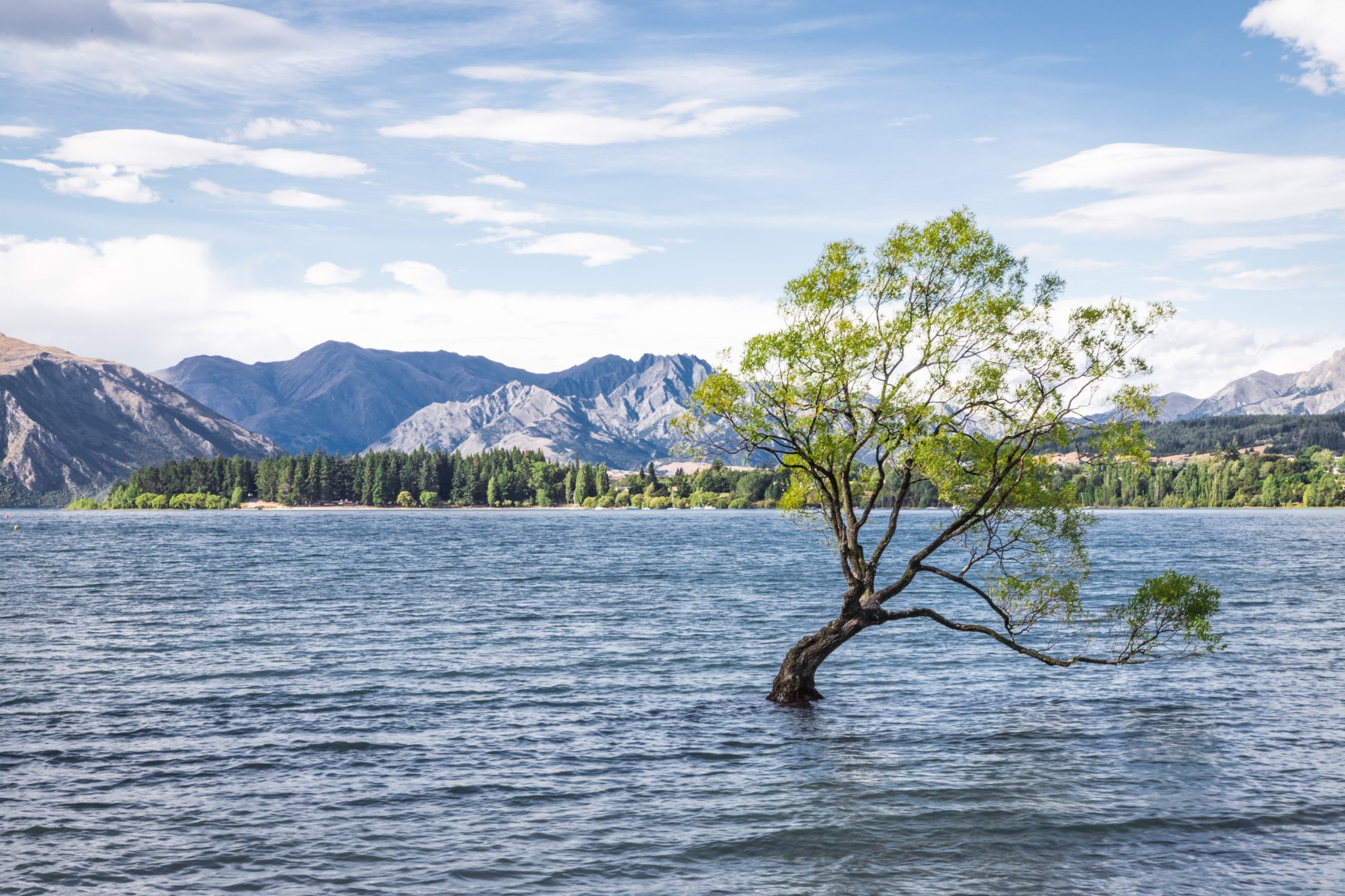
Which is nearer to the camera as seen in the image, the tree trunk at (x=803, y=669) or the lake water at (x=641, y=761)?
the lake water at (x=641, y=761)

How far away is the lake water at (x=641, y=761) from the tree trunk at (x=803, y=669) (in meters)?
0.96

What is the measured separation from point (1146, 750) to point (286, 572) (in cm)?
10193

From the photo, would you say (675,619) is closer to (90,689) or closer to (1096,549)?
(90,689)

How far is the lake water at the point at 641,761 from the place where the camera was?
25.2 metres

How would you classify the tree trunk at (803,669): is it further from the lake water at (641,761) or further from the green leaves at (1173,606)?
the green leaves at (1173,606)

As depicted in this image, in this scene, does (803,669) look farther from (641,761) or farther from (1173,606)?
(1173,606)

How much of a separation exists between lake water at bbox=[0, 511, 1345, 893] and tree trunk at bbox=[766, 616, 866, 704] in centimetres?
96

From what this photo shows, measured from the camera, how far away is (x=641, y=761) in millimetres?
34750

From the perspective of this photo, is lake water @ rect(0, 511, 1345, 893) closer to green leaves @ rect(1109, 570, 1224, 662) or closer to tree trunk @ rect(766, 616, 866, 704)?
tree trunk @ rect(766, 616, 866, 704)

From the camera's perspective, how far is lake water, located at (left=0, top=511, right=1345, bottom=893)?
2523 centimetres

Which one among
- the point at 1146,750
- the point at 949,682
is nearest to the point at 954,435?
the point at 1146,750

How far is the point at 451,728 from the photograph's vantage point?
128 ft

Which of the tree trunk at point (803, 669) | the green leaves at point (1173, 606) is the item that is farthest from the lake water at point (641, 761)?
the green leaves at point (1173, 606)

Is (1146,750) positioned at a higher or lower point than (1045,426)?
lower
